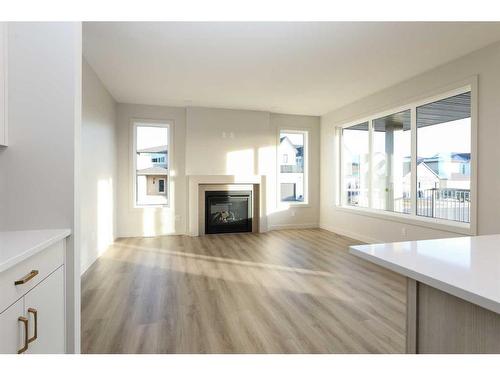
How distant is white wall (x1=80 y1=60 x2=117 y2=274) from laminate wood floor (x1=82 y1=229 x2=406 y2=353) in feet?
1.24

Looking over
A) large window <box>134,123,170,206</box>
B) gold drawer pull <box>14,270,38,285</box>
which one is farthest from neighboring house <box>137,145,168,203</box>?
gold drawer pull <box>14,270,38,285</box>

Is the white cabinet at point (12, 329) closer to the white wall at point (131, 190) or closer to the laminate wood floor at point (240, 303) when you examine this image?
the laminate wood floor at point (240, 303)

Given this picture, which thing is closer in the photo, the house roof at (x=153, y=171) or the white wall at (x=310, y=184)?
the house roof at (x=153, y=171)

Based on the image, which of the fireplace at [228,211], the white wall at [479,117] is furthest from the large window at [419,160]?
the fireplace at [228,211]

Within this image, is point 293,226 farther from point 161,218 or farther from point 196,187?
point 161,218

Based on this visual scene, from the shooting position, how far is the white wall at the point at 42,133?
146cm

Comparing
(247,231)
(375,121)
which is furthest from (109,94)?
(375,121)

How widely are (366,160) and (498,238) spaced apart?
13.8 ft

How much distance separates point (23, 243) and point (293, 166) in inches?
230

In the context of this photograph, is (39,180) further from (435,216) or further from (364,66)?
(435,216)

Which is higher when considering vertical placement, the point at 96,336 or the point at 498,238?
the point at 498,238

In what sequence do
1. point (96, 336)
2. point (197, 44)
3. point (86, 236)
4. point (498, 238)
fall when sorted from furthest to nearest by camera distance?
point (86, 236) < point (197, 44) < point (96, 336) < point (498, 238)

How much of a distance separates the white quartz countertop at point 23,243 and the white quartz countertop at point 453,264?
1.28m

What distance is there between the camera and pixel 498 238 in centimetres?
141
